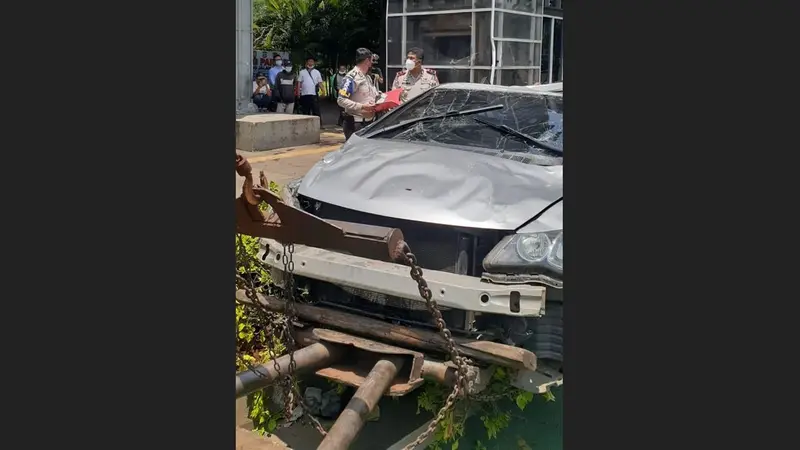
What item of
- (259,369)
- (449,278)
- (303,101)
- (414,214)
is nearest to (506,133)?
(414,214)

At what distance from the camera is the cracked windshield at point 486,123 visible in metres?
3.87

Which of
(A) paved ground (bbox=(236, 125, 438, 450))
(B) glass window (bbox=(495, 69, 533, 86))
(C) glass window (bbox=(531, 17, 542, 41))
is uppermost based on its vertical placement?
(C) glass window (bbox=(531, 17, 542, 41))

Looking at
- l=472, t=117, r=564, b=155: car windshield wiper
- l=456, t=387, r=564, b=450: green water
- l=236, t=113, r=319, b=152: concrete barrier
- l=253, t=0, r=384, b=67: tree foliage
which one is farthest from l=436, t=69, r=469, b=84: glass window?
l=456, t=387, r=564, b=450: green water

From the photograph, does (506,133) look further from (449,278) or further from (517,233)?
(449,278)

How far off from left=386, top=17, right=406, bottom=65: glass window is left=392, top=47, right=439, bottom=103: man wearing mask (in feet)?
2.41

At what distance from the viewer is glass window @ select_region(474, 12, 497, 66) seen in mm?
7248

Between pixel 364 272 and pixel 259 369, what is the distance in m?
0.59

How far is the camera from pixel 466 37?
746 centimetres

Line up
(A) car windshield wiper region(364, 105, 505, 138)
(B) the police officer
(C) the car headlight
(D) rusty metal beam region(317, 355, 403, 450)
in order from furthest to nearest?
(B) the police officer, (A) car windshield wiper region(364, 105, 505, 138), (C) the car headlight, (D) rusty metal beam region(317, 355, 403, 450)

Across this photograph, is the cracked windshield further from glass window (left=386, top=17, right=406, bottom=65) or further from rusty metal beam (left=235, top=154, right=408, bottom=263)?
glass window (left=386, top=17, right=406, bottom=65)

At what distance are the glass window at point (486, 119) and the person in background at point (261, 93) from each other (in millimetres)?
1231

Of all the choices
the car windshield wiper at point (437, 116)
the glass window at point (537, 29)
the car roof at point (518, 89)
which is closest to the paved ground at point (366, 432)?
the car windshield wiper at point (437, 116)

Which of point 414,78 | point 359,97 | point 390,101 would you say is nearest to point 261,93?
point 359,97

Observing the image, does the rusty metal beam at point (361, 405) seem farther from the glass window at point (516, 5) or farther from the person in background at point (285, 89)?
the glass window at point (516, 5)
